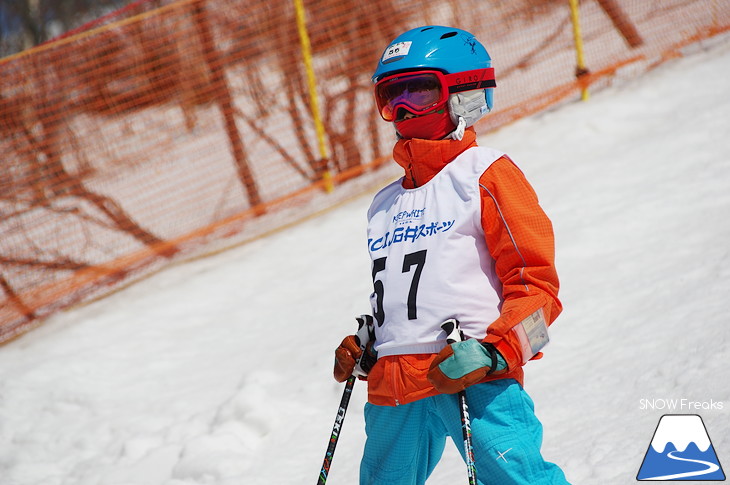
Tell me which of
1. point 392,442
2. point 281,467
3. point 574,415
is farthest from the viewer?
point 281,467

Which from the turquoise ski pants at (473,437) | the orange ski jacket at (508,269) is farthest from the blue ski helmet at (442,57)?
the turquoise ski pants at (473,437)

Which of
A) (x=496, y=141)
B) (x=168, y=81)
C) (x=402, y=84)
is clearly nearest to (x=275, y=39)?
(x=168, y=81)

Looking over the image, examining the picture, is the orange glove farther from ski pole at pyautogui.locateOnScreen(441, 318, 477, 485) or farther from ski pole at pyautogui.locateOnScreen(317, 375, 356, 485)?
ski pole at pyautogui.locateOnScreen(441, 318, 477, 485)

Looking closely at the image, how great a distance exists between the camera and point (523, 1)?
9453mm

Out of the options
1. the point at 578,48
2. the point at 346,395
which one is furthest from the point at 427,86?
the point at 578,48

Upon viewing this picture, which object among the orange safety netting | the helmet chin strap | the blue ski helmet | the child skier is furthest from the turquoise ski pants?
the orange safety netting

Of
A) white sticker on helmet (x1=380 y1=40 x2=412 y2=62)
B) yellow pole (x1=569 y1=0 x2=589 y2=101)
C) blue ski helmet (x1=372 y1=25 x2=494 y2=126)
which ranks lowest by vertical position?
yellow pole (x1=569 y1=0 x2=589 y2=101)

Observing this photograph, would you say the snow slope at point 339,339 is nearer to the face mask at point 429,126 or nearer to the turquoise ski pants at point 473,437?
the turquoise ski pants at point 473,437

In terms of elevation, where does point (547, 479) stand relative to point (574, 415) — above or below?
above

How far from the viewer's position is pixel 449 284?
222 centimetres

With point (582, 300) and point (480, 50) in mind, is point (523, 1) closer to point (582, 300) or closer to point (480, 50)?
point (582, 300)

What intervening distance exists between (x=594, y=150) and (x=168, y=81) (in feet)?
13.9

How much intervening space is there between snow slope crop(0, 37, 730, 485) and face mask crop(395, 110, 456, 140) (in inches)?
60.5
